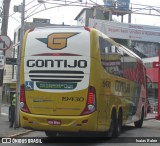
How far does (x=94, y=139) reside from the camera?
15.6m

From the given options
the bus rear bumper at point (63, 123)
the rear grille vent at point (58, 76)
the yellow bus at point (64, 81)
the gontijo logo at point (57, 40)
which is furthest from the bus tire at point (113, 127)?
the gontijo logo at point (57, 40)

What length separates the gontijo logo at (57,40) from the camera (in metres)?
13.8

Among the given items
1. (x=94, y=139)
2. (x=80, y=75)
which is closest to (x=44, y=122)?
(x=80, y=75)

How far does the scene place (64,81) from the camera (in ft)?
44.7

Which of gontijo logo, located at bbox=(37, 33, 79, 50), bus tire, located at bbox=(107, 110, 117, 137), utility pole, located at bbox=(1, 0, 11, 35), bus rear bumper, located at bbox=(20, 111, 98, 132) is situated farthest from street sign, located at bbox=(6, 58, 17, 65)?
bus rear bumper, located at bbox=(20, 111, 98, 132)

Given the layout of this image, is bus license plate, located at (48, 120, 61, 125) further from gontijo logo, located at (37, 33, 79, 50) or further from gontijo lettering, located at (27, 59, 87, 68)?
gontijo logo, located at (37, 33, 79, 50)

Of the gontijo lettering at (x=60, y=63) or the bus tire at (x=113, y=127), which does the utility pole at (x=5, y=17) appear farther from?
the bus tire at (x=113, y=127)

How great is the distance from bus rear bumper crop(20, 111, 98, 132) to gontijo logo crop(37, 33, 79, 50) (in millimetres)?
2213

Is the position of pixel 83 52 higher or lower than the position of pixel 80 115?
higher

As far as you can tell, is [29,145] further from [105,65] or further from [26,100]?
[105,65]

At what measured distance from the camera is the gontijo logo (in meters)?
13.8

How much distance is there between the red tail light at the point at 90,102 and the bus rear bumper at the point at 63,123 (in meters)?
0.13

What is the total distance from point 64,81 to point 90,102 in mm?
1045

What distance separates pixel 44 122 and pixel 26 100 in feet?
3.16
